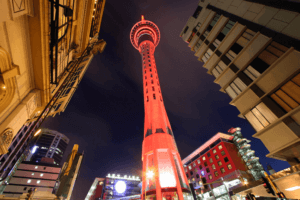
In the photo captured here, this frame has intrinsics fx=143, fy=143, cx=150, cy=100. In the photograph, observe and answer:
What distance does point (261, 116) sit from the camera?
10.6 meters

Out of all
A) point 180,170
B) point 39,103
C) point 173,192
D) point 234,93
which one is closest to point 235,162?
point 180,170

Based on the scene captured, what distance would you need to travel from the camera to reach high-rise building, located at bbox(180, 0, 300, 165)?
934 centimetres

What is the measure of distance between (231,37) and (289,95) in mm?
8225

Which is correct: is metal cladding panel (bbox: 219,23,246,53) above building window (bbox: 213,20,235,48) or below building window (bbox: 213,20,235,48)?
below

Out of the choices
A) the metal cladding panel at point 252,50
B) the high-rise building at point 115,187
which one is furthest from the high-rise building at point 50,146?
the metal cladding panel at point 252,50

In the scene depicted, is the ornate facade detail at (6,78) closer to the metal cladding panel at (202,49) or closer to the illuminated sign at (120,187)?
the metal cladding panel at (202,49)

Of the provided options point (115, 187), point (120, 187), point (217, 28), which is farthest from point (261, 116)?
point (115, 187)

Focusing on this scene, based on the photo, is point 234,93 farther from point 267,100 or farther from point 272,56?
point 272,56

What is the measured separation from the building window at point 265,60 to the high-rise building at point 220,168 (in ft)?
116

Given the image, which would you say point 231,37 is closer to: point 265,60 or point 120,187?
point 265,60

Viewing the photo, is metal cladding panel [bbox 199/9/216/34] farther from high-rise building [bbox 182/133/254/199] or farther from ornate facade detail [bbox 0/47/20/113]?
high-rise building [bbox 182/133/254/199]

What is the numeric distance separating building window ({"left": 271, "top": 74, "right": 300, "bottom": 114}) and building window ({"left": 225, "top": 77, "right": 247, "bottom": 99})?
256cm

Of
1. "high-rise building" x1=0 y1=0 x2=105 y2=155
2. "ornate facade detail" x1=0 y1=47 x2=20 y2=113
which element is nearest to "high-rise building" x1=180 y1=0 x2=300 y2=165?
"high-rise building" x1=0 y1=0 x2=105 y2=155

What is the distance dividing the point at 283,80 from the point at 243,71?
3515 millimetres
